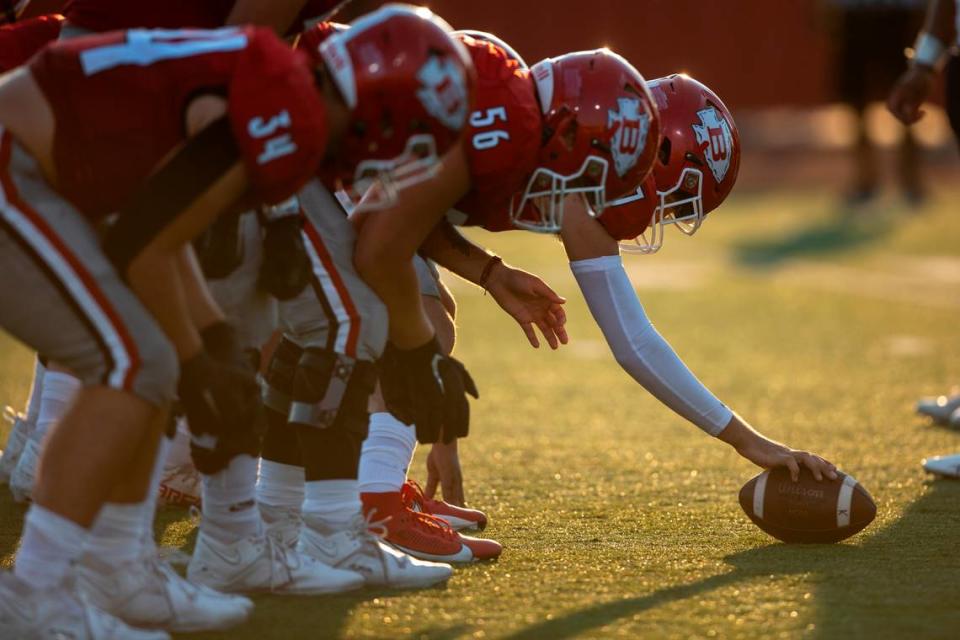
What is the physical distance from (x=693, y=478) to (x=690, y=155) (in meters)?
1.15

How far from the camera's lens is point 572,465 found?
4.79m

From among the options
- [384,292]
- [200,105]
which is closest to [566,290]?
[384,292]

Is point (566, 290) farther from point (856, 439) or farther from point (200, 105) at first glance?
point (200, 105)

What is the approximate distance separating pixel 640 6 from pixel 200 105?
56.3 ft

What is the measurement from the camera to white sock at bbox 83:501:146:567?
294cm

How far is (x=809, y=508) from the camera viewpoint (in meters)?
3.66

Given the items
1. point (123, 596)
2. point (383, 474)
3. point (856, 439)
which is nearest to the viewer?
point (123, 596)

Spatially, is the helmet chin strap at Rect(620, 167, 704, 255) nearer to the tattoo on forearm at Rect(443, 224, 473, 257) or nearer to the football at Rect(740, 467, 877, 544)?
the tattoo on forearm at Rect(443, 224, 473, 257)

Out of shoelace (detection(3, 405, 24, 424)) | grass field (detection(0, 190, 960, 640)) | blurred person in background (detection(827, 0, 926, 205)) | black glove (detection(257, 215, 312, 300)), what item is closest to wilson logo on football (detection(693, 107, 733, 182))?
grass field (detection(0, 190, 960, 640))

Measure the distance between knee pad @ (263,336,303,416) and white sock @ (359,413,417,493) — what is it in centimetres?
23

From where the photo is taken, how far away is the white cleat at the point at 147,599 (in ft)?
9.65

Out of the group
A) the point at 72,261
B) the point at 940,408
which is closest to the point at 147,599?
the point at 72,261

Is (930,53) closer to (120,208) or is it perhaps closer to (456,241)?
(456,241)

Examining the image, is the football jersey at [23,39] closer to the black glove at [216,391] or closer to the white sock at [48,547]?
the black glove at [216,391]
